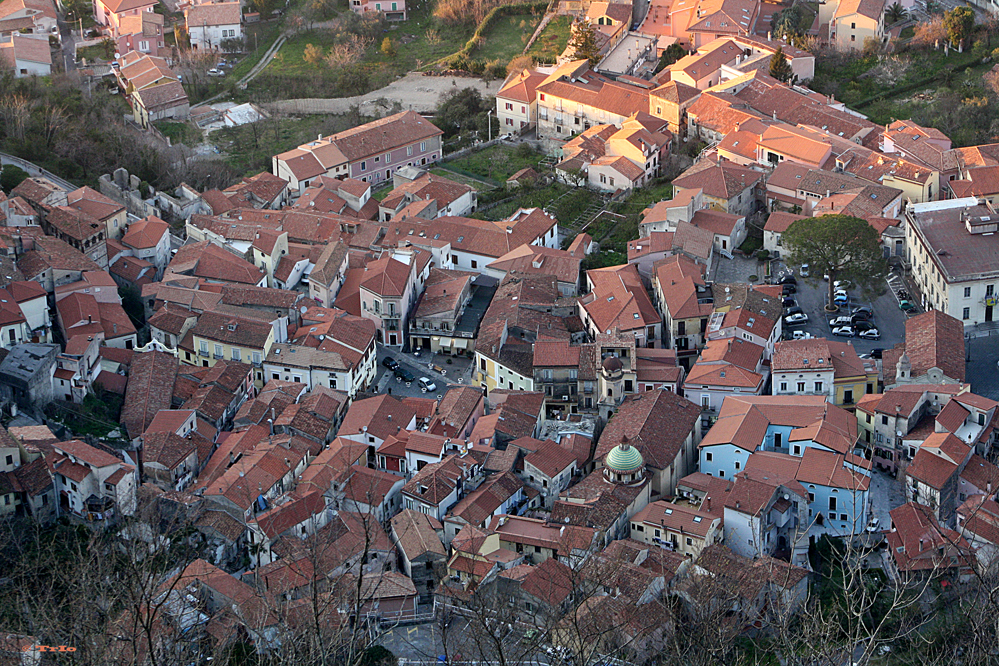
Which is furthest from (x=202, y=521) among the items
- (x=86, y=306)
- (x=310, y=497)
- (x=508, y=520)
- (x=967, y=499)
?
(x=967, y=499)

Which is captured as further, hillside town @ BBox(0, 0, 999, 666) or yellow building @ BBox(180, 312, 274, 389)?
yellow building @ BBox(180, 312, 274, 389)

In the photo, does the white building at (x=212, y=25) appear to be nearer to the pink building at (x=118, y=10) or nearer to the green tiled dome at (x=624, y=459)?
the pink building at (x=118, y=10)

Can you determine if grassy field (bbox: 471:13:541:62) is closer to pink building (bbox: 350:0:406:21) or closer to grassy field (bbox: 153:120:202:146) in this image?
pink building (bbox: 350:0:406:21)

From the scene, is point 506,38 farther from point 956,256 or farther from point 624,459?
point 624,459

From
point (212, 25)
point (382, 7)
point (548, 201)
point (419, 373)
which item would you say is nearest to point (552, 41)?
point (382, 7)

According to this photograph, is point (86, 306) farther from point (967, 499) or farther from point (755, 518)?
point (967, 499)

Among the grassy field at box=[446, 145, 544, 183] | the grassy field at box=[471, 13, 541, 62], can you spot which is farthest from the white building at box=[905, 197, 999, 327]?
the grassy field at box=[471, 13, 541, 62]

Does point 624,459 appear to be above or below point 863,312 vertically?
below
